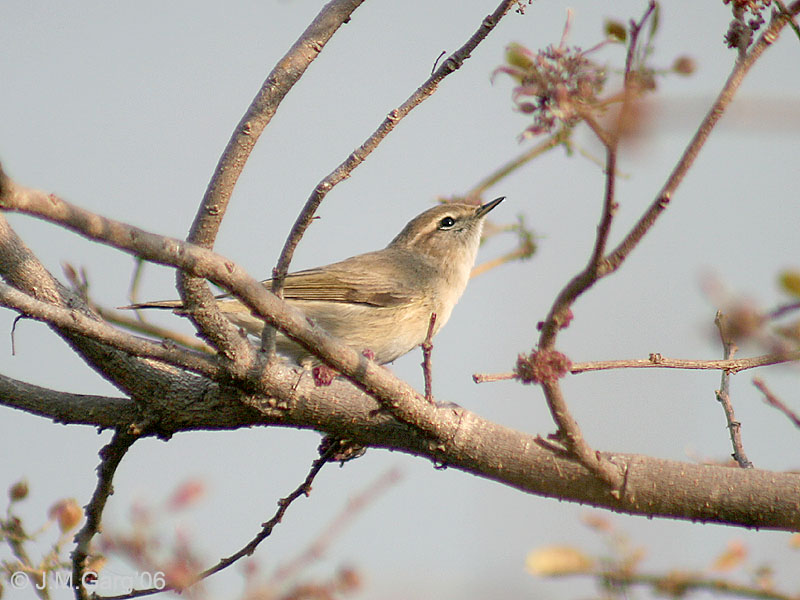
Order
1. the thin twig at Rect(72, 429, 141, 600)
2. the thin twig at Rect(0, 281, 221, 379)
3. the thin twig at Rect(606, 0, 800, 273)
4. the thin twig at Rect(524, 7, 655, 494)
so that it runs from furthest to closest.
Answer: the thin twig at Rect(72, 429, 141, 600), the thin twig at Rect(0, 281, 221, 379), the thin twig at Rect(606, 0, 800, 273), the thin twig at Rect(524, 7, 655, 494)

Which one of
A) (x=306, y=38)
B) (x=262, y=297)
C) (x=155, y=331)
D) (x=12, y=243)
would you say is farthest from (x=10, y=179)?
(x=155, y=331)

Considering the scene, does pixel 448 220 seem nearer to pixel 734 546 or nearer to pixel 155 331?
pixel 155 331

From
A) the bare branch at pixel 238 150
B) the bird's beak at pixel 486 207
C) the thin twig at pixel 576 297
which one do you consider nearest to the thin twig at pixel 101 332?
the bare branch at pixel 238 150

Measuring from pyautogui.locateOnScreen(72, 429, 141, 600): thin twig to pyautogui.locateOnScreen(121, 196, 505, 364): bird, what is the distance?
1.46 meters

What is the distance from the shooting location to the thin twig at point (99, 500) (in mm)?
3396

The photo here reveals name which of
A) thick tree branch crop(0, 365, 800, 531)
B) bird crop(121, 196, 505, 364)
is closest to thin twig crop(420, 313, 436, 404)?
thick tree branch crop(0, 365, 800, 531)

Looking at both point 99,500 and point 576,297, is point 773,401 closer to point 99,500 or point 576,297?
point 576,297

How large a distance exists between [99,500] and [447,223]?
4.73 m

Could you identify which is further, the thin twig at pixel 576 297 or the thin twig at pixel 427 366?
the thin twig at pixel 427 366

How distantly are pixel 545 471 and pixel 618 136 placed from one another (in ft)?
5.76

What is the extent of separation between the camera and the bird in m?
5.80

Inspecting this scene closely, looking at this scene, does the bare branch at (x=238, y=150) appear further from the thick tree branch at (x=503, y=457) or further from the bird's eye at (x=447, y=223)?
the bird's eye at (x=447, y=223)

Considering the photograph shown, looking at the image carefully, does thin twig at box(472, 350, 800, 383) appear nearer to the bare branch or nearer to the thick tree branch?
the thick tree branch

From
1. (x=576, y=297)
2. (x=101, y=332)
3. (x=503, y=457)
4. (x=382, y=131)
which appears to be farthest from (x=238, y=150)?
(x=503, y=457)
